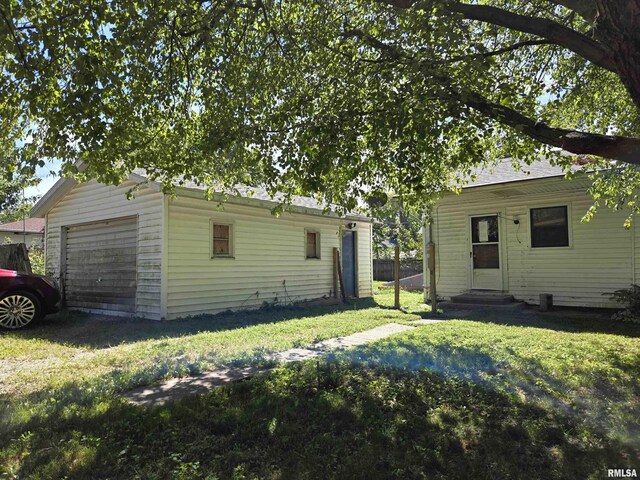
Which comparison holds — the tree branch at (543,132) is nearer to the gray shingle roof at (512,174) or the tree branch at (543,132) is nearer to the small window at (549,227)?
the gray shingle roof at (512,174)

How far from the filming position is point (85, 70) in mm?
4180

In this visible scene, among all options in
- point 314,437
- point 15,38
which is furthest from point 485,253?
point 15,38

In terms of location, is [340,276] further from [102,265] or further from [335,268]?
[102,265]

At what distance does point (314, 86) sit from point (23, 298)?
734cm

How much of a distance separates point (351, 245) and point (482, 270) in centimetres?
503

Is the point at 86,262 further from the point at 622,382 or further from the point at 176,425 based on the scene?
the point at 622,382

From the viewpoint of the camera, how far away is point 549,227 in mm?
10766

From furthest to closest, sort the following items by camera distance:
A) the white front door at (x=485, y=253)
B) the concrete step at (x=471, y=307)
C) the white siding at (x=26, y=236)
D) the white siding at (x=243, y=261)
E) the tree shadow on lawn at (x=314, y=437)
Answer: the white siding at (x=26, y=236) < the white front door at (x=485, y=253) < the concrete step at (x=471, y=307) < the white siding at (x=243, y=261) < the tree shadow on lawn at (x=314, y=437)

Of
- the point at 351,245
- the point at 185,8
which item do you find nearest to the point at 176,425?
the point at 185,8

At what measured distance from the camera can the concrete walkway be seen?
13.9ft

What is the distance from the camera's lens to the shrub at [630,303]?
337 inches

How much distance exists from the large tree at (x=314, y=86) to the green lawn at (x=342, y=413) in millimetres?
2396

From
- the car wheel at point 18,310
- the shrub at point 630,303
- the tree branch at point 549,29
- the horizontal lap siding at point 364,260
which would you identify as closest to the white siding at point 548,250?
the shrub at point 630,303

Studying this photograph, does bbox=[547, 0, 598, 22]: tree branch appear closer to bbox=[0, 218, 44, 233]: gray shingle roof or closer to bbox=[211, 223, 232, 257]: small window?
bbox=[211, 223, 232, 257]: small window
